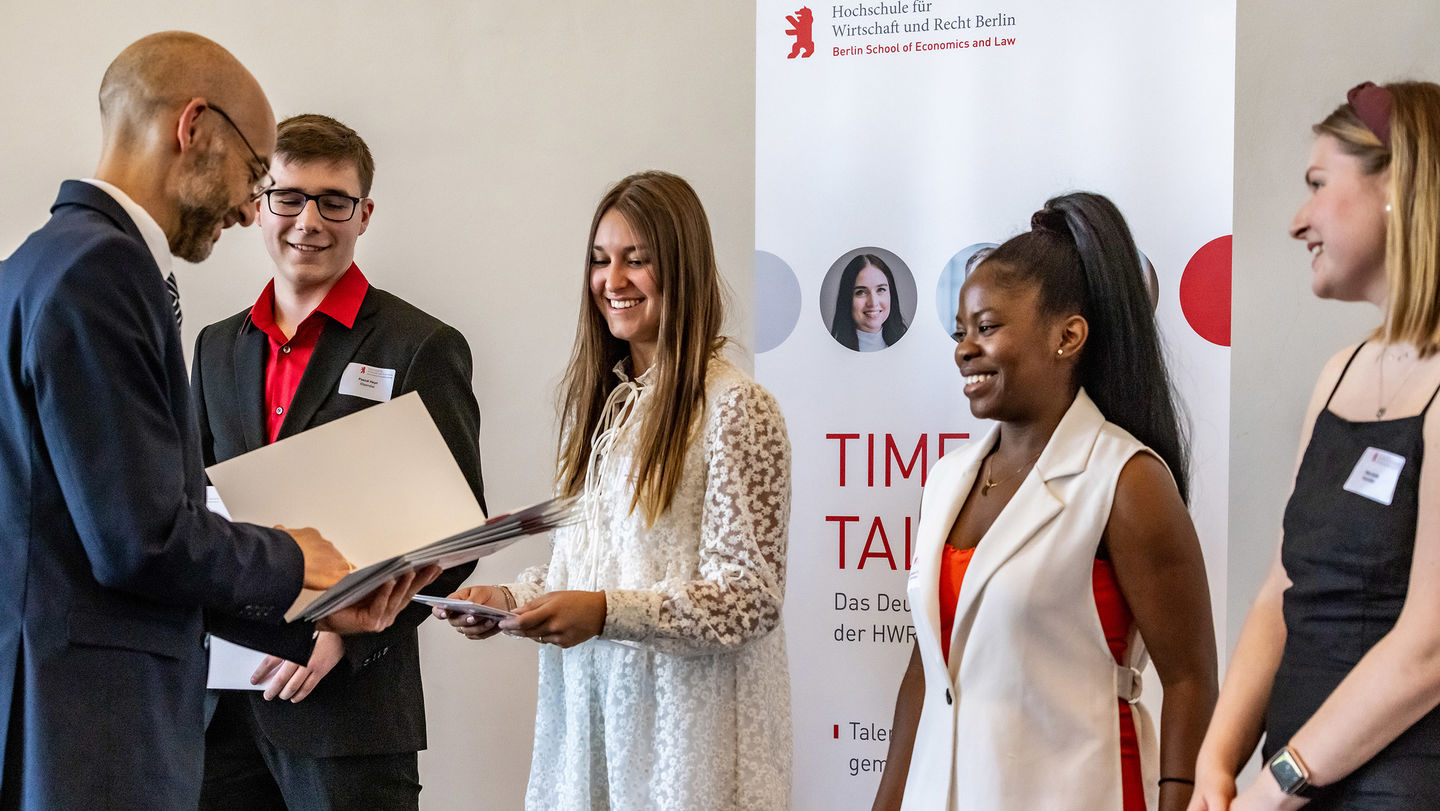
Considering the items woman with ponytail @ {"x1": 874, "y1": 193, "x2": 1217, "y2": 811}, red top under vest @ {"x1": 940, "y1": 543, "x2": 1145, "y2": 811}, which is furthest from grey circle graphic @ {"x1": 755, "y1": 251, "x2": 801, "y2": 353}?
red top under vest @ {"x1": 940, "y1": 543, "x2": 1145, "y2": 811}

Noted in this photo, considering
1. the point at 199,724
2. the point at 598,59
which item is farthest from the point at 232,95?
the point at 598,59

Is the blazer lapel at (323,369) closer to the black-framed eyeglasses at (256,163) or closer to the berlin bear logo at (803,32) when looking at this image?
the black-framed eyeglasses at (256,163)

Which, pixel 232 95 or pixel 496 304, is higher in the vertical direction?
pixel 232 95

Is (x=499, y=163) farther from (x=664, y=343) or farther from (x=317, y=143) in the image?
(x=664, y=343)

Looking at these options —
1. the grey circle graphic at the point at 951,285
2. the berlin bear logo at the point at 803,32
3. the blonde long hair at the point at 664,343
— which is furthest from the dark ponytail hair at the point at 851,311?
the blonde long hair at the point at 664,343

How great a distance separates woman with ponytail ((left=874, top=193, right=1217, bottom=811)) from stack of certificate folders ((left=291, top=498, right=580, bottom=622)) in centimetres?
69

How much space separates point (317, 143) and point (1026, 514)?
1.69 meters

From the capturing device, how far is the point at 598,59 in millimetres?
3760

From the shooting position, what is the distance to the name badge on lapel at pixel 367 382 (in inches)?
101

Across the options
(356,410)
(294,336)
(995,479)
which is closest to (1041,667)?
(995,479)

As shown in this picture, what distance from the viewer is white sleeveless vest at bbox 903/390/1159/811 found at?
6.40 feet

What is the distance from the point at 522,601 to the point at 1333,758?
1.43 m

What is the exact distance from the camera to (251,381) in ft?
8.59

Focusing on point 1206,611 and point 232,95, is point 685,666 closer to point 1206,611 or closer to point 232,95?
point 1206,611
